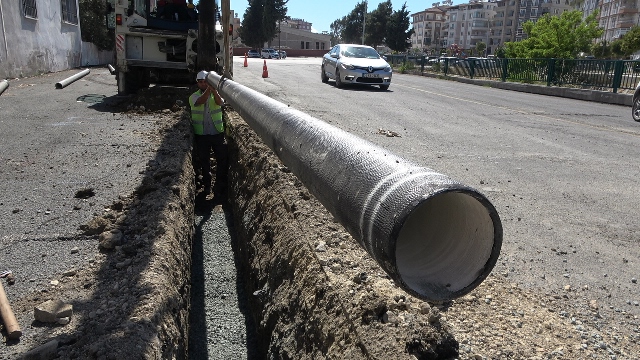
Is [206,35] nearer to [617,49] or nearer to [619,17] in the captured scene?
[617,49]

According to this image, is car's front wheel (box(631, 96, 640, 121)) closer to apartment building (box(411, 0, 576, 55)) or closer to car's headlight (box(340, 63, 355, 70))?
car's headlight (box(340, 63, 355, 70))

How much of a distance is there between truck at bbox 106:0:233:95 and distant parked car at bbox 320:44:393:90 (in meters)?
6.03

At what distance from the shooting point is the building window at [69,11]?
813 inches

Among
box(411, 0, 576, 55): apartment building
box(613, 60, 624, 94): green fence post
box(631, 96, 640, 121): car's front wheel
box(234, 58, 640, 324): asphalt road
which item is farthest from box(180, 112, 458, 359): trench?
box(411, 0, 576, 55): apartment building

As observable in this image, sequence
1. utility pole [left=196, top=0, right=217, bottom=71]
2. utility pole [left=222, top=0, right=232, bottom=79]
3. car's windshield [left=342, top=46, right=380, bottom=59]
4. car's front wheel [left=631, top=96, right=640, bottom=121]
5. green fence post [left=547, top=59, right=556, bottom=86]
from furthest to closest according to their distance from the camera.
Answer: green fence post [left=547, top=59, right=556, bottom=86]
car's windshield [left=342, top=46, right=380, bottom=59]
car's front wheel [left=631, top=96, right=640, bottom=121]
utility pole [left=222, top=0, right=232, bottom=79]
utility pole [left=196, top=0, right=217, bottom=71]

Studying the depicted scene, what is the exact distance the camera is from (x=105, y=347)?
91.8 inches

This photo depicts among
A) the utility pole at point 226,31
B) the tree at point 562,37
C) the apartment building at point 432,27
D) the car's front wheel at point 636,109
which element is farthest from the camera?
the apartment building at point 432,27

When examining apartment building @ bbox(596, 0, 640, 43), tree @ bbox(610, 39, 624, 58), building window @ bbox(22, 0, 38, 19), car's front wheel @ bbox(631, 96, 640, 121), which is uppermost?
apartment building @ bbox(596, 0, 640, 43)

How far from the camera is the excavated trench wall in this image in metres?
2.39

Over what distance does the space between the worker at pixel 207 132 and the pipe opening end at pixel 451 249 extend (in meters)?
5.14

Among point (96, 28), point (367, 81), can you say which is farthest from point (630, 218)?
point (96, 28)

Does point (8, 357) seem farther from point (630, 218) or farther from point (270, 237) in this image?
point (630, 218)

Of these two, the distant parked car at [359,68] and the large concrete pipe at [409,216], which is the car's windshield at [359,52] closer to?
the distant parked car at [359,68]

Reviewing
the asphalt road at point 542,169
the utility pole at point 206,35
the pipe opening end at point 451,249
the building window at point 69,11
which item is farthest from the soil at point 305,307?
the building window at point 69,11
